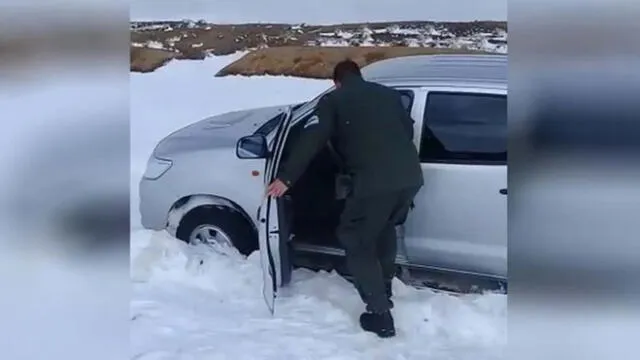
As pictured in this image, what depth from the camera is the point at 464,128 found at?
7.84ft

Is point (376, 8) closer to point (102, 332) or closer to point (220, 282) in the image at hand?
point (220, 282)

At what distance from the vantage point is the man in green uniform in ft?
7.83

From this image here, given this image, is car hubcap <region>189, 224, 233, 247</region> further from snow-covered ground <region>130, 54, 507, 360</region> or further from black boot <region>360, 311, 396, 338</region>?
black boot <region>360, 311, 396, 338</region>

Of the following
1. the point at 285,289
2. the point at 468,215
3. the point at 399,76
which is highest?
the point at 399,76

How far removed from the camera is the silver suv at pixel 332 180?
2.37 meters

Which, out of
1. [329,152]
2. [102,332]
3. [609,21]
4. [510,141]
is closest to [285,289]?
[329,152]

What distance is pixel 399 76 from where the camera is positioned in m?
2.40

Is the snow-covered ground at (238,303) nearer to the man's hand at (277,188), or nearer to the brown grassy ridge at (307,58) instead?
the brown grassy ridge at (307,58)

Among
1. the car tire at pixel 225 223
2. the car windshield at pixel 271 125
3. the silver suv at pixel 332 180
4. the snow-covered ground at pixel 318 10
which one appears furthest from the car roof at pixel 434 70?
the car tire at pixel 225 223

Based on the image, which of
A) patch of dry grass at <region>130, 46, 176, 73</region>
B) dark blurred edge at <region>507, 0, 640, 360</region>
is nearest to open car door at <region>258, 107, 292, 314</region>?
patch of dry grass at <region>130, 46, 176, 73</region>

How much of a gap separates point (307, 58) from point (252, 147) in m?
0.32

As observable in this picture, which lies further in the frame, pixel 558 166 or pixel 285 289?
pixel 285 289

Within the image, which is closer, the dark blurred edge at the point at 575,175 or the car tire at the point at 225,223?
the dark blurred edge at the point at 575,175

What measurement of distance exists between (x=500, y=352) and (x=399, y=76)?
0.89 m
